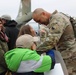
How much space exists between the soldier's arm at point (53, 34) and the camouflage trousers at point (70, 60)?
0.39 metres

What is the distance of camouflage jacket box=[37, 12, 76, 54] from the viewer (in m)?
3.67

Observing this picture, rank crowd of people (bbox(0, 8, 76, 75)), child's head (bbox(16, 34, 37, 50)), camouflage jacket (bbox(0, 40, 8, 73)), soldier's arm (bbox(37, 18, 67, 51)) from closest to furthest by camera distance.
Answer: crowd of people (bbox(0, 8, 76, 75)) → child's head (bbox(16, 34, 37, 50)) → soldier's arm (bbox(37, 18, 67, 51)) → camouflage jacket (bbox(0, 40, 8, 73))

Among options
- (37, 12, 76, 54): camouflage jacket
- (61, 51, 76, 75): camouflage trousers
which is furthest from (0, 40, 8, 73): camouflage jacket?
(61, 51, 76, 75): camouflage trousers

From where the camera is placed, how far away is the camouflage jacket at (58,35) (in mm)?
3670

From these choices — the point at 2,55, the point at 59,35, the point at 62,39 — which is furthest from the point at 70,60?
the point at 2,55

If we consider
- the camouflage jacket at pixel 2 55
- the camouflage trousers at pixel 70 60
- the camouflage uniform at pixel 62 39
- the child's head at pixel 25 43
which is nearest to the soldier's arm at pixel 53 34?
the camouflage uniform at pixel 62 39

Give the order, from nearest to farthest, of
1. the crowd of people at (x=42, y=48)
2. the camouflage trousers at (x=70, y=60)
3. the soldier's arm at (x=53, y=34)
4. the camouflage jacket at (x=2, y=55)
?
the crowd of people at (x=42, y=48), the soldier's arm at (x=53, y=34), the camouflage jacket at (x=2, y=55), the camouflage trousers at (x=70, y=60)

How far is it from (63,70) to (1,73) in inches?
36.1

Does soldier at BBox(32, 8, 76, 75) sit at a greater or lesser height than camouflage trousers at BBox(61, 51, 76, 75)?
greater

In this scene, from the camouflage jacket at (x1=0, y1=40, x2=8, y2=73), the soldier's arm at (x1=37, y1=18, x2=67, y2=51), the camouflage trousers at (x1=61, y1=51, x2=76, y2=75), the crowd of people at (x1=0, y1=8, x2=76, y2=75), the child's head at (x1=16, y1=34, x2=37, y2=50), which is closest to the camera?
the crowd of people at (x1=0, y1=8, x2=76, y2=75)

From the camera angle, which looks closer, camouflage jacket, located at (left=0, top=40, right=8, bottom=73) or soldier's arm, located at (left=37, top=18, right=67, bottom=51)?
soldier's arm, located at (left=37, top=18, right=67, bottom=51)

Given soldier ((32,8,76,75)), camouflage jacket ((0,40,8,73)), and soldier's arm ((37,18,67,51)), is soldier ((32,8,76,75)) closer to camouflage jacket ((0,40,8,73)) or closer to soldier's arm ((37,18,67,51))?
soldier's arm ((37,18,67,51))

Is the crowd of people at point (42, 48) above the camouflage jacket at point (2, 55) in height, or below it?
above

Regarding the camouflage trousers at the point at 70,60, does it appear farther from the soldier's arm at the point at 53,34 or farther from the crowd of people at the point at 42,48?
the soldier's arm at the point at 53,34
